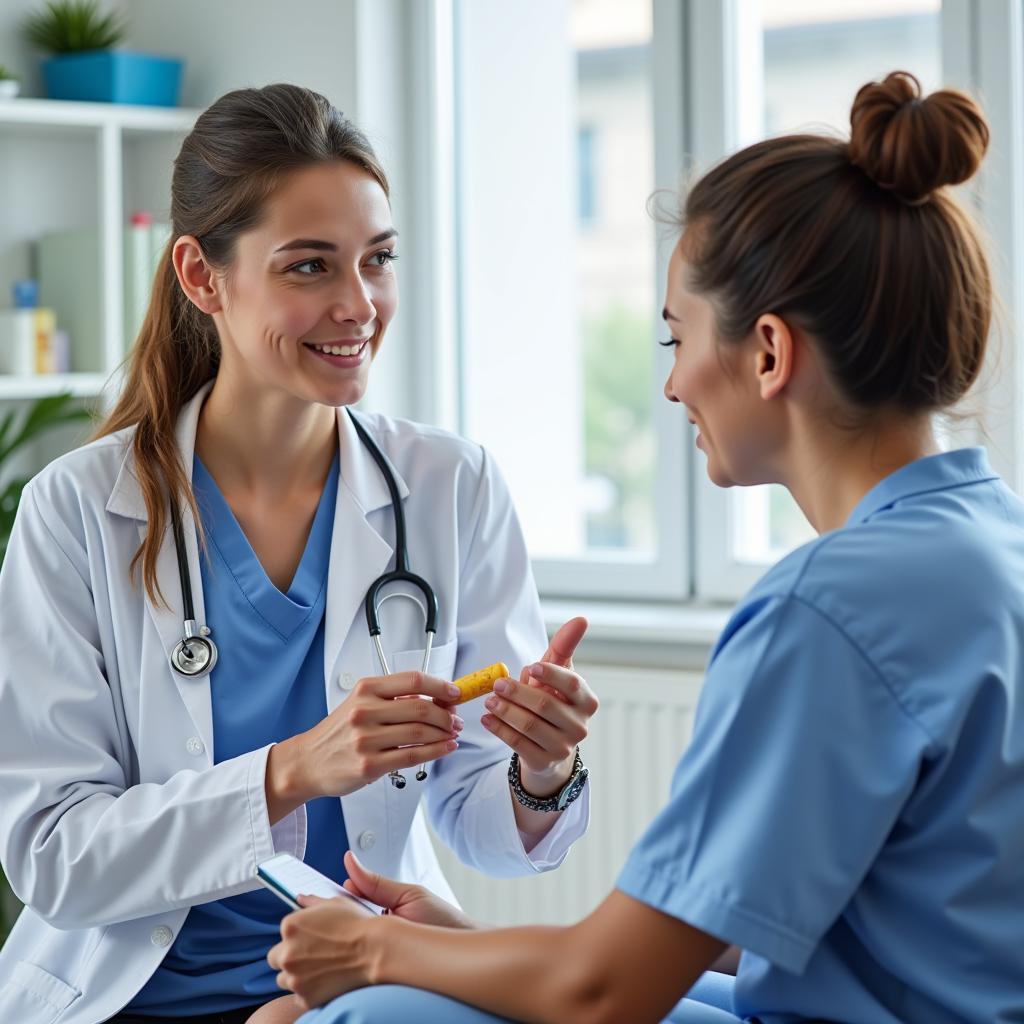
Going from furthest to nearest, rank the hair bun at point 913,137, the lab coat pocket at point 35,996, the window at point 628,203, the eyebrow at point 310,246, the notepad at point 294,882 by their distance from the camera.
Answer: the window at point 628,203 < the eyebrow at point 310,246 < the lab coat pocket at point 35,996 < the notepad at point 294,882 < the hair bun at point 913,137

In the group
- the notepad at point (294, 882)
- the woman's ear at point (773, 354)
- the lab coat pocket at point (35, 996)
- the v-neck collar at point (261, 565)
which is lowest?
the lab coat pocket at point (35, 996)

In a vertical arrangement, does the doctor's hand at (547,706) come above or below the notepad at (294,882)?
above

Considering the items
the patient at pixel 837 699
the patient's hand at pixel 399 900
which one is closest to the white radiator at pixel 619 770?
the patient's hand at pixel 399 900

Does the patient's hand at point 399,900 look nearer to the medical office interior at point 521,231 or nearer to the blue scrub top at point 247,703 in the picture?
the blue scrub top at point 247,703

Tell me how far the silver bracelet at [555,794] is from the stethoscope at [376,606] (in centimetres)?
11

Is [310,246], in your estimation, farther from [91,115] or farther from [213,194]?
[91,115]

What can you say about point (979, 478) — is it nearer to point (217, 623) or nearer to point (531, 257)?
point (217, 623)

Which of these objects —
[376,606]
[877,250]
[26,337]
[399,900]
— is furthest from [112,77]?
[877,250]

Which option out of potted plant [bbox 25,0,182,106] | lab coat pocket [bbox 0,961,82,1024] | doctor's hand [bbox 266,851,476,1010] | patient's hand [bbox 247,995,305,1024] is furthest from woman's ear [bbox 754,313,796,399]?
potted plant [bbox 25,0,182,106]


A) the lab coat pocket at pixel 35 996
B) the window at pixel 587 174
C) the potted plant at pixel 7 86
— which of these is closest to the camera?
the lab coat pocket at pixel 35 996

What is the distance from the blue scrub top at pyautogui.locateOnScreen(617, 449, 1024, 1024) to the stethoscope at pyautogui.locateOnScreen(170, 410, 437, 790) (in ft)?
2.06

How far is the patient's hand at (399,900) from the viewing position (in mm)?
1271

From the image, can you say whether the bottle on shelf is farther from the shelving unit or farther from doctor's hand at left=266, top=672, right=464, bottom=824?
doctor's hand at left=266, top=672, right=464, bottom=824

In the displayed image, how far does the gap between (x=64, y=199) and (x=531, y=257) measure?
0.94 metres
